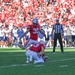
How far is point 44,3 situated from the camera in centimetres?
4516

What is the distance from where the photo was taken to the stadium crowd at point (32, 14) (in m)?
43.7

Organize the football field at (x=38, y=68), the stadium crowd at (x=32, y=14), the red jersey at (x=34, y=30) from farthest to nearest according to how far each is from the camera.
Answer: the stadium crowd at (x=32, y=14) < the red jersey at (x=34, y=30) < the football field at (x=38, y=68)

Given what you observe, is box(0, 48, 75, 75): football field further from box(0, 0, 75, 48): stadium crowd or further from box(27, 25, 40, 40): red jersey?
box(0, 0, 75, 48): stadium crowd

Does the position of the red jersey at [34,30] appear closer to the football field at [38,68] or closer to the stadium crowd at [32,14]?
the football field at [38,68]

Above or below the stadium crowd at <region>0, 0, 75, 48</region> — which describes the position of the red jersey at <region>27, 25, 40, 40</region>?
below

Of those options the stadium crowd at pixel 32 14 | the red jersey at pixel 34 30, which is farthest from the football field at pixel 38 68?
the stadium crowd at pixel 32 14

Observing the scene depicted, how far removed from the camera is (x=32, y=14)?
45188 millimetres

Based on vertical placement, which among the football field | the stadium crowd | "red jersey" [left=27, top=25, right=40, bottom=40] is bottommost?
the football field

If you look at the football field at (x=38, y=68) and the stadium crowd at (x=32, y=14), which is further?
the stadium crowd at (x=32, y=14)

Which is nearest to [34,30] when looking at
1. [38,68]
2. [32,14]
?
[38,68]

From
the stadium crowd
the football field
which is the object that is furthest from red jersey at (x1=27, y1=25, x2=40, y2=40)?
the stadium crowd

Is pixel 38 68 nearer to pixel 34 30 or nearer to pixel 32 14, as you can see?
pixel 34 30

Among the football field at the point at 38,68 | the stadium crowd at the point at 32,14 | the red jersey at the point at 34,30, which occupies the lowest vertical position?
the football field at the point at 38,68

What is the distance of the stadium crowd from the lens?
43688mm
